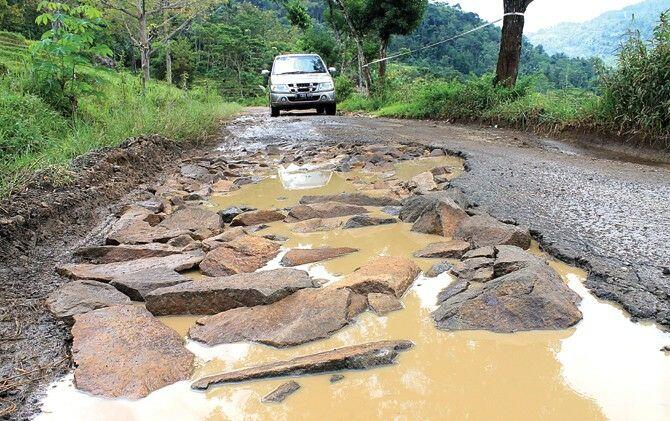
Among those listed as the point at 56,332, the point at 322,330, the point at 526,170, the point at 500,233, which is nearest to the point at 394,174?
the point at 526,170

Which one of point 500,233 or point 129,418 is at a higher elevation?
point 500,233

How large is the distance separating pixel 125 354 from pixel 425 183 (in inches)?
119

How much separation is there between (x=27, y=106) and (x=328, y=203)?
3.73 metres

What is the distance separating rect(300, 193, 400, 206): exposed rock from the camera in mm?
4035

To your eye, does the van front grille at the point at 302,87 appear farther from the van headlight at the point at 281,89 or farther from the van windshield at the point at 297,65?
the van windshield at the point at 297,65

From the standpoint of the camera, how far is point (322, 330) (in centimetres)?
205

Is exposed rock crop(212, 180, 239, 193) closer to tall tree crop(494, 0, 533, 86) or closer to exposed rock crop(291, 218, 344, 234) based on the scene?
exposed rock crop(291, 218, 344, 234)

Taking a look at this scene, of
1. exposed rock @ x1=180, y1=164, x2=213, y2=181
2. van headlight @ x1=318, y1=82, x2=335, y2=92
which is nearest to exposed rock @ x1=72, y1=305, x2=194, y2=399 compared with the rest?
exposed rock @ x1=180, y1=164, x2=213, y2=181

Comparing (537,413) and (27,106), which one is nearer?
(537,413)

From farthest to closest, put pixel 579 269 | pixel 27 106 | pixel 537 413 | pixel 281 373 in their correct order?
1. pixel 27 106
2. pixel 579 269
3. pixel 281 373
4. pixel 537 413

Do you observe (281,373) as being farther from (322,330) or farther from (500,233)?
(500,233)

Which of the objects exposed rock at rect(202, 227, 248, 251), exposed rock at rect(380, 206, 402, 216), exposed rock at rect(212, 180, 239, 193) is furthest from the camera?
exposed rock at rect(212, 180, 239, 193)

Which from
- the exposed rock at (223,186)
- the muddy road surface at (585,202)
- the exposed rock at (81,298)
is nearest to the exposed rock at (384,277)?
the muddy road surface at (585,202)

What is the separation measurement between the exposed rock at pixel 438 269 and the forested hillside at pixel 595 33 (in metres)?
5.83
